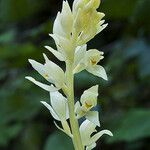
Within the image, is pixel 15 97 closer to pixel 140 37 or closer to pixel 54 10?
pixel 140 37

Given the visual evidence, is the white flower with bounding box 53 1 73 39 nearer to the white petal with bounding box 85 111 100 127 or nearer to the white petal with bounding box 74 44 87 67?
the white petal with bounding box 74 44 87 67

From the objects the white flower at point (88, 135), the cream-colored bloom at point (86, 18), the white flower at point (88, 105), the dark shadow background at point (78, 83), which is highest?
the dark shadow background at point (78, 83)

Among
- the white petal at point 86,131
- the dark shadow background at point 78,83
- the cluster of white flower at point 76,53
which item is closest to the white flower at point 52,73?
the cluster of white flower at point 76,53

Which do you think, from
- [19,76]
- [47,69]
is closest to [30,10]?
[19,76]

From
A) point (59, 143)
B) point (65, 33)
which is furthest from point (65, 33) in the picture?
point (59, 143)

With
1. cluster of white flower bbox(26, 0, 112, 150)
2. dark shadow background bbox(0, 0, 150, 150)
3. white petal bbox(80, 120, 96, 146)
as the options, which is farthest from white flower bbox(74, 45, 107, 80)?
dark shadow background bbox(0, 0, 150, 150)

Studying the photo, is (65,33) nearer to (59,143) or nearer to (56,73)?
(56,73)

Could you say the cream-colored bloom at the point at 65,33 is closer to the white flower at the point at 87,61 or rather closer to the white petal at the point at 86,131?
the white flower at the point at 87,61
